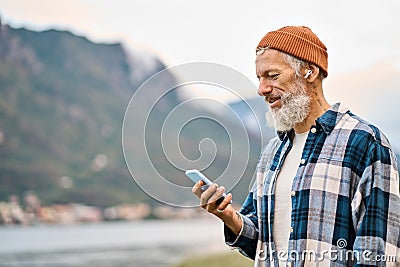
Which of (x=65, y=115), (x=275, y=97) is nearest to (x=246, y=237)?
(x=275, y=97)

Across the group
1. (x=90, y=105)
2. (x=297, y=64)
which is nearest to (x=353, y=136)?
(x=297, y=64)

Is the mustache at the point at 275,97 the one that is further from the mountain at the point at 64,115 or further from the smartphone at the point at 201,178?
the mountain at the point at 64,115

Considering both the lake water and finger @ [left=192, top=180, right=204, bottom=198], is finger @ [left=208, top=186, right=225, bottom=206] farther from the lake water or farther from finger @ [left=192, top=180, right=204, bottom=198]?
the lake water

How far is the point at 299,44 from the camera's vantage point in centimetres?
183

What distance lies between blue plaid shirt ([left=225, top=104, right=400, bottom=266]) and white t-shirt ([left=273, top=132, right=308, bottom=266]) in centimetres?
2

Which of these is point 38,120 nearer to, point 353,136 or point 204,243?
point 204,243

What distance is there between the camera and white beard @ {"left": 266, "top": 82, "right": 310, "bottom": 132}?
5.92 feet

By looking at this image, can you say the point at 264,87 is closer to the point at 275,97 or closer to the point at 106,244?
the point at 275,97

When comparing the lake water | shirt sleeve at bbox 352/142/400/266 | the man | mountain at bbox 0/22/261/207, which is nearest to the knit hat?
the man

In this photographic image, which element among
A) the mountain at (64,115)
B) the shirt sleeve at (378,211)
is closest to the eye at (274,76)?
the shirt sleeve at (378,211)

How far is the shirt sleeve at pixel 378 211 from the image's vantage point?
5.30 ft

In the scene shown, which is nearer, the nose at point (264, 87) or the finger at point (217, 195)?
the finger at point (217, 195)

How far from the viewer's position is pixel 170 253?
17812 millimetres

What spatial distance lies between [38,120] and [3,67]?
222cm
